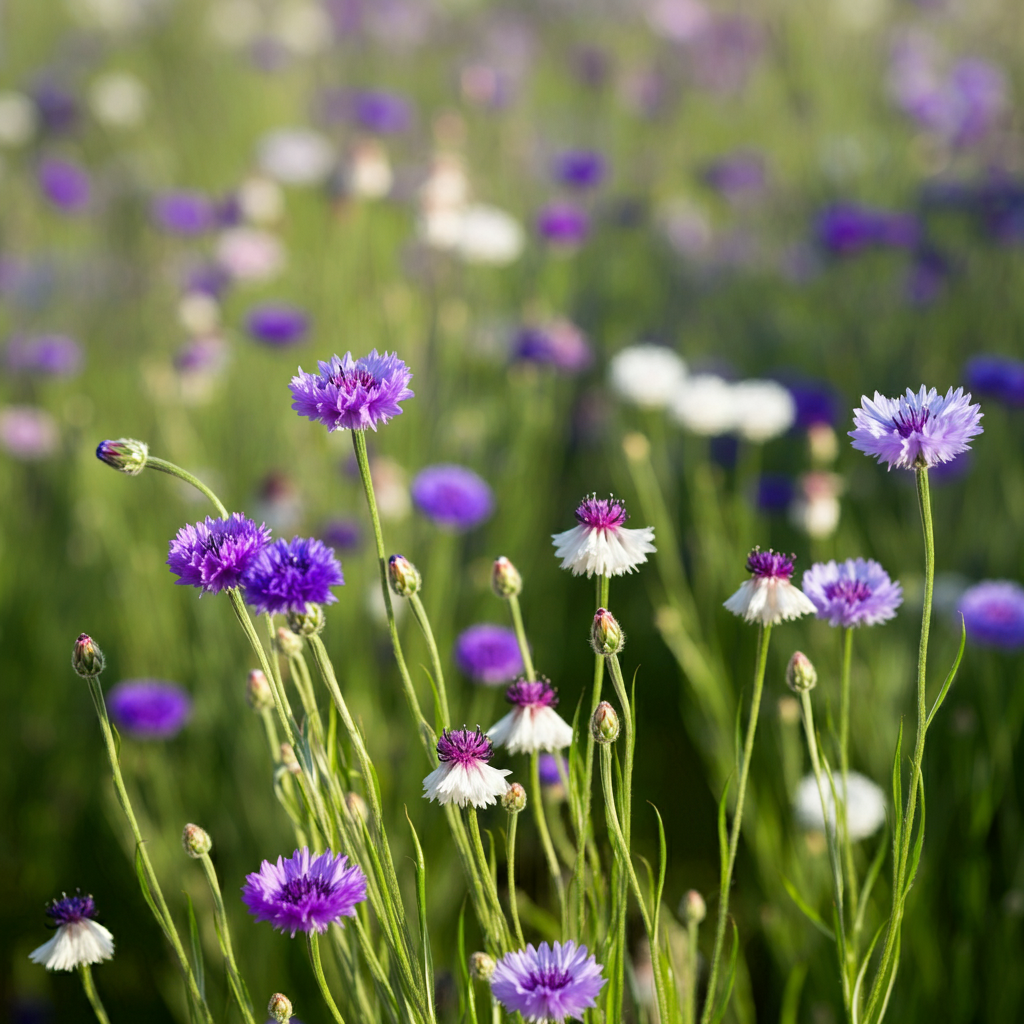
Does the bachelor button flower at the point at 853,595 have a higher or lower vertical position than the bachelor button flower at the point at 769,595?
higher

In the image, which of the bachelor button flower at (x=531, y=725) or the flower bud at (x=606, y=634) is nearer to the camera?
the flower bud at (x=606, y=634)

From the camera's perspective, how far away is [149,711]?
4.56 feet

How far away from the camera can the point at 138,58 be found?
15.6 ft

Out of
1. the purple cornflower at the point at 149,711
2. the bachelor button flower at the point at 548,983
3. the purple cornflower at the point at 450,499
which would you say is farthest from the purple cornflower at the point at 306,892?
the purple cornflower at the point at 450,499

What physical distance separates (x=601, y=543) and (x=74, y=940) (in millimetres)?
504

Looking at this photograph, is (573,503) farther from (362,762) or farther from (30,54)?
(30,54)

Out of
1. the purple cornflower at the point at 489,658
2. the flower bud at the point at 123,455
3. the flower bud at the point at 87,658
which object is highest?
the purple cornflower at the point at 489,658

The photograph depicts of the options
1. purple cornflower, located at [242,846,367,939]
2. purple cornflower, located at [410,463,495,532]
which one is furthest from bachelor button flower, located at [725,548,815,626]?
purple cornflower, located at [410,463,495,532]

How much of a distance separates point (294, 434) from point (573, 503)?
26.0 inches

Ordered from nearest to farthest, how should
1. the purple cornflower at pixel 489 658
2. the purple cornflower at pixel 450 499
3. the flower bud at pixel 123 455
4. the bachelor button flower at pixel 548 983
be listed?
the bachelor button flower at pixel 548 983 → the flower bud at pixel 123 455 → the purple cornflower at pixel 489 658 → the purple cornflower at pixel 450 499

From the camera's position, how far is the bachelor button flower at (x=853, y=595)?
0.85m

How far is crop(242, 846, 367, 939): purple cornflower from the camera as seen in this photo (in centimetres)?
69

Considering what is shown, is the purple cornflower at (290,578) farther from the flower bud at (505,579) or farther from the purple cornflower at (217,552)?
the flower bud at (505,579)

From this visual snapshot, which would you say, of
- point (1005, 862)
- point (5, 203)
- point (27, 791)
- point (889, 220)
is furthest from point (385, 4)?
point (1005, 862)
